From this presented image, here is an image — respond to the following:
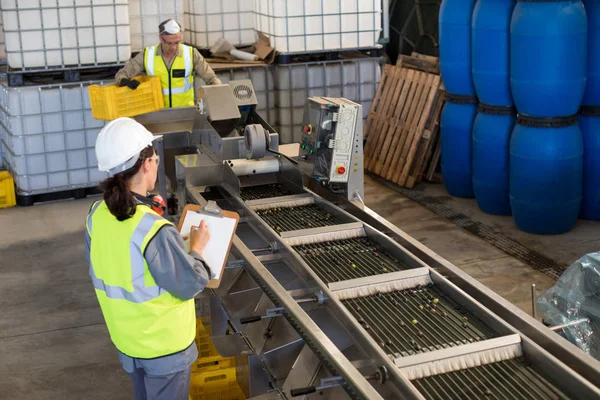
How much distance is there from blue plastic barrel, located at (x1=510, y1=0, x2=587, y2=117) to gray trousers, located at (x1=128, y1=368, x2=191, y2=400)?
4.60m

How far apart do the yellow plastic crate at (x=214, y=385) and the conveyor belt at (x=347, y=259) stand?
728mm

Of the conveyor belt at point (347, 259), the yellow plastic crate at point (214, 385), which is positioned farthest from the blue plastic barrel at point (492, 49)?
the yellow plastic crate at point (214, 385)

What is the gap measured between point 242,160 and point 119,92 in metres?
1.91

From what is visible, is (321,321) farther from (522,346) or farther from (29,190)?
(29,190)

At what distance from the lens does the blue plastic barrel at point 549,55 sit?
21.7ft

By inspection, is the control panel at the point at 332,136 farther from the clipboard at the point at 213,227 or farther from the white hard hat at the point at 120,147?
the white hard hat at the point at 120,147

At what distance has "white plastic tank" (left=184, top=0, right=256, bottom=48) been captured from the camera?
945cm

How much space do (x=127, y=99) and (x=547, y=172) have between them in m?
3.65

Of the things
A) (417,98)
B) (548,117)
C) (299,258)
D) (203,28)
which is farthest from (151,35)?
(299,258)

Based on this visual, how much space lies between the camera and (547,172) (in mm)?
→ 6926

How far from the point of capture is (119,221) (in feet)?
9.91

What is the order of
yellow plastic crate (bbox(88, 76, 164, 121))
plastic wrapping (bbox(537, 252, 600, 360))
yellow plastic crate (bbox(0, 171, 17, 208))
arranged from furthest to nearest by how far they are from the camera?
yellow plastic crate (bbox(0, 171, 17, 208)) → yellow plastic crate (bbox(88, 76, 164, 121)) → plastic wrapping (bbox(537, 252, 600, 360))

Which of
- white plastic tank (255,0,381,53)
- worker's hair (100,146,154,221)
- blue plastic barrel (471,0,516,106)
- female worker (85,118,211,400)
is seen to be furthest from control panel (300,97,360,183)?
white plastic tank (255,0,381,53)

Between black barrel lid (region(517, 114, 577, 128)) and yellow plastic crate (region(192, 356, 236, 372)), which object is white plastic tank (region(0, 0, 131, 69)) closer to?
black barrel lid (region(517, 114, 577, 128))
